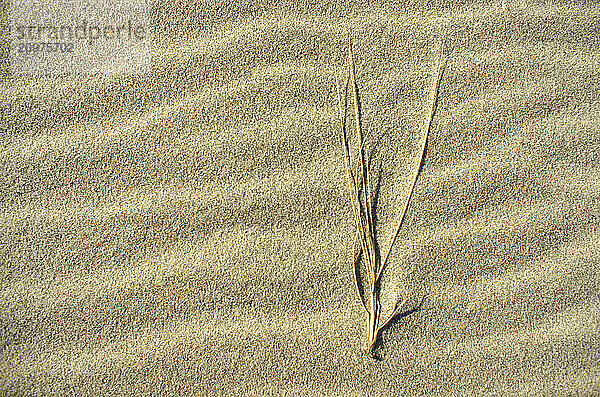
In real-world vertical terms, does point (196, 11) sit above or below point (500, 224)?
above

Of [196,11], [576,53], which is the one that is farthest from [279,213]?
[576,53]

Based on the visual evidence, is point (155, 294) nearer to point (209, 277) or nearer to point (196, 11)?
point (209, 277)

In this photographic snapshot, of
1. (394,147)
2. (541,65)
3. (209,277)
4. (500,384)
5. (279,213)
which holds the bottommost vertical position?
(500,384)

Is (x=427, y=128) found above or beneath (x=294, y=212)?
above

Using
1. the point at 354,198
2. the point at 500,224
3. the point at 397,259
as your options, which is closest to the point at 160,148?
the point at 354,198

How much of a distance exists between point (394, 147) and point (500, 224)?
316 mm

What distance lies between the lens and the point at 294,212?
1.19 metres

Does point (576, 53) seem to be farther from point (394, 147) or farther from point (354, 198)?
point (354, 198)

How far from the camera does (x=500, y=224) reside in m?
1.21

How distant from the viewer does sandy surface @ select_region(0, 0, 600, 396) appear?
1152 millimetres

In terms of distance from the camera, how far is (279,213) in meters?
1.18

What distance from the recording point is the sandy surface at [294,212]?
1.15m

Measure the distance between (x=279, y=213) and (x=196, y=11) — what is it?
535mm

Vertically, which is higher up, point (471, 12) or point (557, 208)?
point (471, 12)
